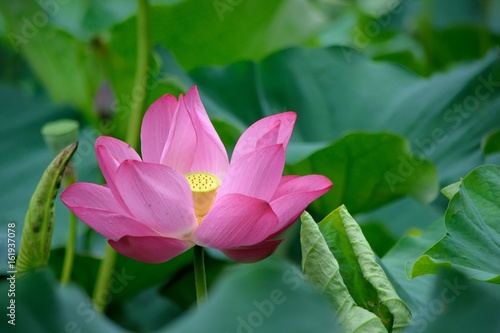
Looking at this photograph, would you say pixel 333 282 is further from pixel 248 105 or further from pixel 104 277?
pixel 248 105

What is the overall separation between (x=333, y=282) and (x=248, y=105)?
2.35ft

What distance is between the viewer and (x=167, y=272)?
1134 mm

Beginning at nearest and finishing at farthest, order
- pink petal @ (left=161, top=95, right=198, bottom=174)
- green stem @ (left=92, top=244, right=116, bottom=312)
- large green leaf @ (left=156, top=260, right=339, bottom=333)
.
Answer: large green leaf @ (left=156, top=260, right=339, bottom=333) → pink petal @ (left=161, top=95, right=198, bottom=174) → green stem @ (left=92, top=244, right=116, bottom=312)

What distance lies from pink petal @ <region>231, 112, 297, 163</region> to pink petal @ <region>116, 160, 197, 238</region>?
0.24 feet

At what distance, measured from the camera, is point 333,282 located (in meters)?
0.62

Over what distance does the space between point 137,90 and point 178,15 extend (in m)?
0.39

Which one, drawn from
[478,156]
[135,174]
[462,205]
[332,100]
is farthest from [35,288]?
[332,100]

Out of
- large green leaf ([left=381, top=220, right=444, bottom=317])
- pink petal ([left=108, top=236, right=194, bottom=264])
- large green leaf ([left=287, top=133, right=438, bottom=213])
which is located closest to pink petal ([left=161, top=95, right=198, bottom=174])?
pink petal ([left=108, top=236, right=194, bottom=264])

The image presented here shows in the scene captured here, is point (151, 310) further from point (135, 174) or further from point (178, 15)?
point (135, 174)

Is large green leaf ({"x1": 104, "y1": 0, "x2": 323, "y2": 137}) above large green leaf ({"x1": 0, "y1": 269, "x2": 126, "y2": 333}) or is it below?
above

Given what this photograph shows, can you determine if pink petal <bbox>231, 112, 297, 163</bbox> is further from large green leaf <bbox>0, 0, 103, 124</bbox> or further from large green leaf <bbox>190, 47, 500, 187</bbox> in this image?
large green leaf <bbox>0, 0, 103, 124</bbox>

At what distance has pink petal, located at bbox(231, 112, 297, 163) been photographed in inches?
25.8

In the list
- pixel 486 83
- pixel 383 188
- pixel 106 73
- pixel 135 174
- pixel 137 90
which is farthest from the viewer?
pixel 106 73

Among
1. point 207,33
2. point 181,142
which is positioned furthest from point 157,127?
point 207,33
